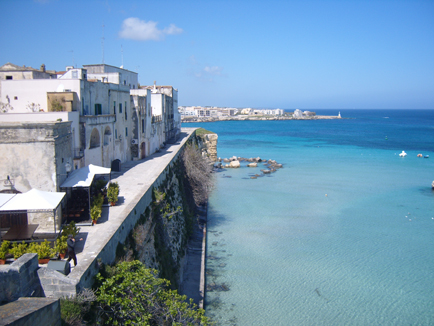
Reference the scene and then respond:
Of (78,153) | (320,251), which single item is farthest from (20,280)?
(320,251)

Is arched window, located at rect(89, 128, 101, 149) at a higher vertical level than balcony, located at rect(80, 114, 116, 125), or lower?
lower

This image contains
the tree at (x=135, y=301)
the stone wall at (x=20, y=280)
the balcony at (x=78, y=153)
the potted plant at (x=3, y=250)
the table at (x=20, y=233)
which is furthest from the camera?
the balcony at (x=78, y=153)

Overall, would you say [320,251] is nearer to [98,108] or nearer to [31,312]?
[98,108]

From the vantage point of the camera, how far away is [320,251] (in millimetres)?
20016

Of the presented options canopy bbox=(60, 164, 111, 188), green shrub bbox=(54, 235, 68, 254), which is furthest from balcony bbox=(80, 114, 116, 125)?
green shrub bbox=(54, 235, 68, 254)

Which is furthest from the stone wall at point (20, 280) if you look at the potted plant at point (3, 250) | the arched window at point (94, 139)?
the arched window at point (94, 139)

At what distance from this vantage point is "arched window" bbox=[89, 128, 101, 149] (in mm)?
19081

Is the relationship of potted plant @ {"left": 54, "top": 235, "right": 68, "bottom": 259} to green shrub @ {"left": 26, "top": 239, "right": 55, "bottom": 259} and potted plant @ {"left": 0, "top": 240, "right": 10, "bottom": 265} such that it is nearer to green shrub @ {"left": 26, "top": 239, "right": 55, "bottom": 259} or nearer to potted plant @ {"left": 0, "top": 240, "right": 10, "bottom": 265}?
green shrub @ {"left": 26, "top": 239, "right": 55, "bottom": 259}

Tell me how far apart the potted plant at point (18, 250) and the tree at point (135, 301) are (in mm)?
2359

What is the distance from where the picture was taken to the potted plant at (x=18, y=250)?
910 cm

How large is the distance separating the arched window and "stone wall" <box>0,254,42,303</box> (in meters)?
12.1

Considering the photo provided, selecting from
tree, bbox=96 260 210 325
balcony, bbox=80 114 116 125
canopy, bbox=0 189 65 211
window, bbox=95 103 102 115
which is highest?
window, bbox=95 103 102 115

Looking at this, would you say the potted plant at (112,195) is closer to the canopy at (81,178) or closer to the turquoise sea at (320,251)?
the canopy at (81,178)

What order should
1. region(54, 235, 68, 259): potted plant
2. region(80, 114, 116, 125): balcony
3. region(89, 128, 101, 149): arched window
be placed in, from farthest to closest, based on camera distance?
region(89, 128, 101, 149): arched window, region(80, 114, 116, 125): balcony, region(54, 235, 68, 259): potted plant
